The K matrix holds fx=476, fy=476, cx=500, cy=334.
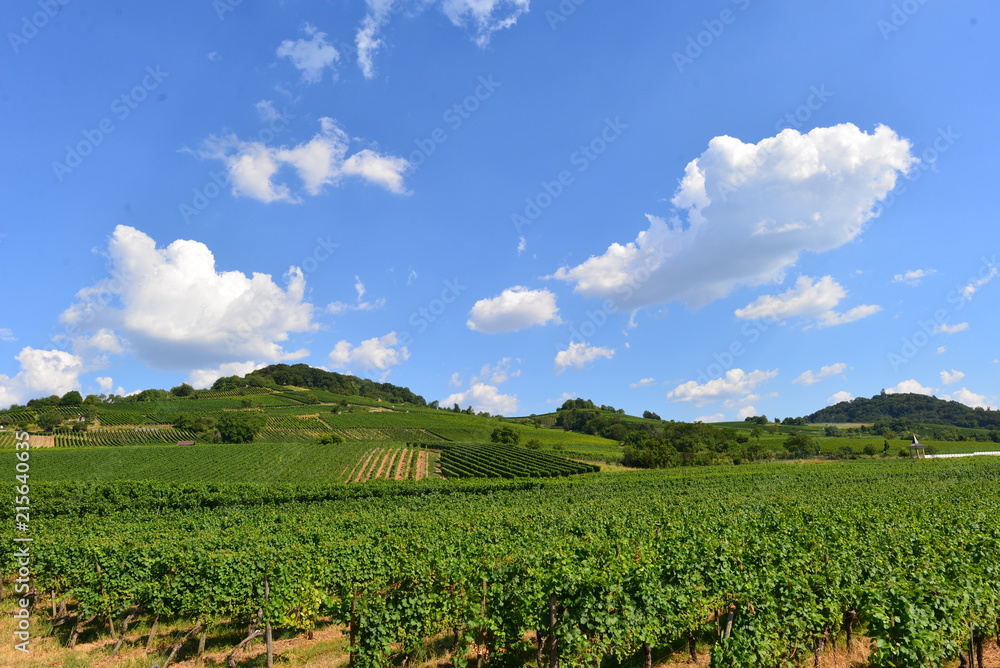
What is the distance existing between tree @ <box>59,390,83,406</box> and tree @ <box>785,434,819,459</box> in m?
189

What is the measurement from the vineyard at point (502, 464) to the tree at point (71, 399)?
121016 mm

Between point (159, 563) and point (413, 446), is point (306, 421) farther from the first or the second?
point (159, 563)

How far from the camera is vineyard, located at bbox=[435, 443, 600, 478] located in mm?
69875

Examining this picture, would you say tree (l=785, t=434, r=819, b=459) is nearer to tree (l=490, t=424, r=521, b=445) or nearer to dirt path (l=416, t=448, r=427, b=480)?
tree (l=490, t=424, r=521, b=445)

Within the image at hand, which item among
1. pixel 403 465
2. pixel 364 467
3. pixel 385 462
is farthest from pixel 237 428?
pixel 403 465

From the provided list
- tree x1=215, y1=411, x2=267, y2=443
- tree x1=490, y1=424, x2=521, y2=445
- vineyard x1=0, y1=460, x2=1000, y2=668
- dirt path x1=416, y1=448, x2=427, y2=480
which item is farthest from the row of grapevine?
vineyard x1=0, y1=460, x2=1000, y2=668

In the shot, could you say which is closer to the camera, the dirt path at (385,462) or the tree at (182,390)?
the dirt path at (385,462)

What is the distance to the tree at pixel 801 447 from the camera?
105500mm

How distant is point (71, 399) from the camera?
460 ft

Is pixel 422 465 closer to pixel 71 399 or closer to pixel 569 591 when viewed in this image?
pixel 569 591

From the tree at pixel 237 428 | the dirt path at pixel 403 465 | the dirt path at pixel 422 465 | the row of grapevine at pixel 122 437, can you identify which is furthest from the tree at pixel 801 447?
the row of grapevine at pixel 122 437

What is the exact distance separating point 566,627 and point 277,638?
380 inches

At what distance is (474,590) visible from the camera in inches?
468

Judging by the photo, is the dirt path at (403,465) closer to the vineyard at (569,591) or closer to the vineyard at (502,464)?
the vineyard at (502,464)
